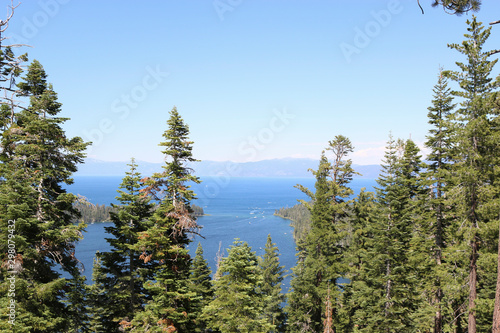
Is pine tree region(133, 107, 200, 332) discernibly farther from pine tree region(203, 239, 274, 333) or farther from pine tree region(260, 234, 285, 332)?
pine tree region(260, 234, 285, 332)

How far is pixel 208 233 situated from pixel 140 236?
12149 centimetres

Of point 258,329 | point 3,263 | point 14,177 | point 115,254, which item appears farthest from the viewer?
point 115,254

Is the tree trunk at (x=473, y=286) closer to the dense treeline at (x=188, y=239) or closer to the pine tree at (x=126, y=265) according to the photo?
the dense treeline at (x=188, y=239)

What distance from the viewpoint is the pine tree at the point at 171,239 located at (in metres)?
14.3

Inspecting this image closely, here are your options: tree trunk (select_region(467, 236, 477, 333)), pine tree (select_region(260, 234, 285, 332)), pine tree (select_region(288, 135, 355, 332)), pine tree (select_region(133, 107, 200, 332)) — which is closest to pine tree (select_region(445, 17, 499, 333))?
tree trunk (select_region(467, 236, 477, 333))

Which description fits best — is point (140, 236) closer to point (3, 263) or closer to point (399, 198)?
point (3, 263)

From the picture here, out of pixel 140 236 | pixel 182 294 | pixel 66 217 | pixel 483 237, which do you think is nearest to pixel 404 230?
pixel 483 237

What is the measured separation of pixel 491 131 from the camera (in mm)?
12898

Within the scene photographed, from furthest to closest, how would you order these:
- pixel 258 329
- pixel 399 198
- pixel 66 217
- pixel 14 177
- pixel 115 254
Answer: pixel 399 198, pixel 115 254, pixel 258 329, pixel 66 217, pixel 14 177

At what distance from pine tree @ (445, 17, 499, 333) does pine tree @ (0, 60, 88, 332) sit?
1730 cm

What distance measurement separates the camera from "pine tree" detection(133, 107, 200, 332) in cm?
1426

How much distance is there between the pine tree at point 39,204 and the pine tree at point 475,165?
17297 mm

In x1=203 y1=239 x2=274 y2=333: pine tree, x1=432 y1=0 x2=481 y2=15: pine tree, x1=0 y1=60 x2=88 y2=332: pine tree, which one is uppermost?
x1=432 y1=0 x2=481 y2=15: pine tree

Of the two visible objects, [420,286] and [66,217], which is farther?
[420,286]
